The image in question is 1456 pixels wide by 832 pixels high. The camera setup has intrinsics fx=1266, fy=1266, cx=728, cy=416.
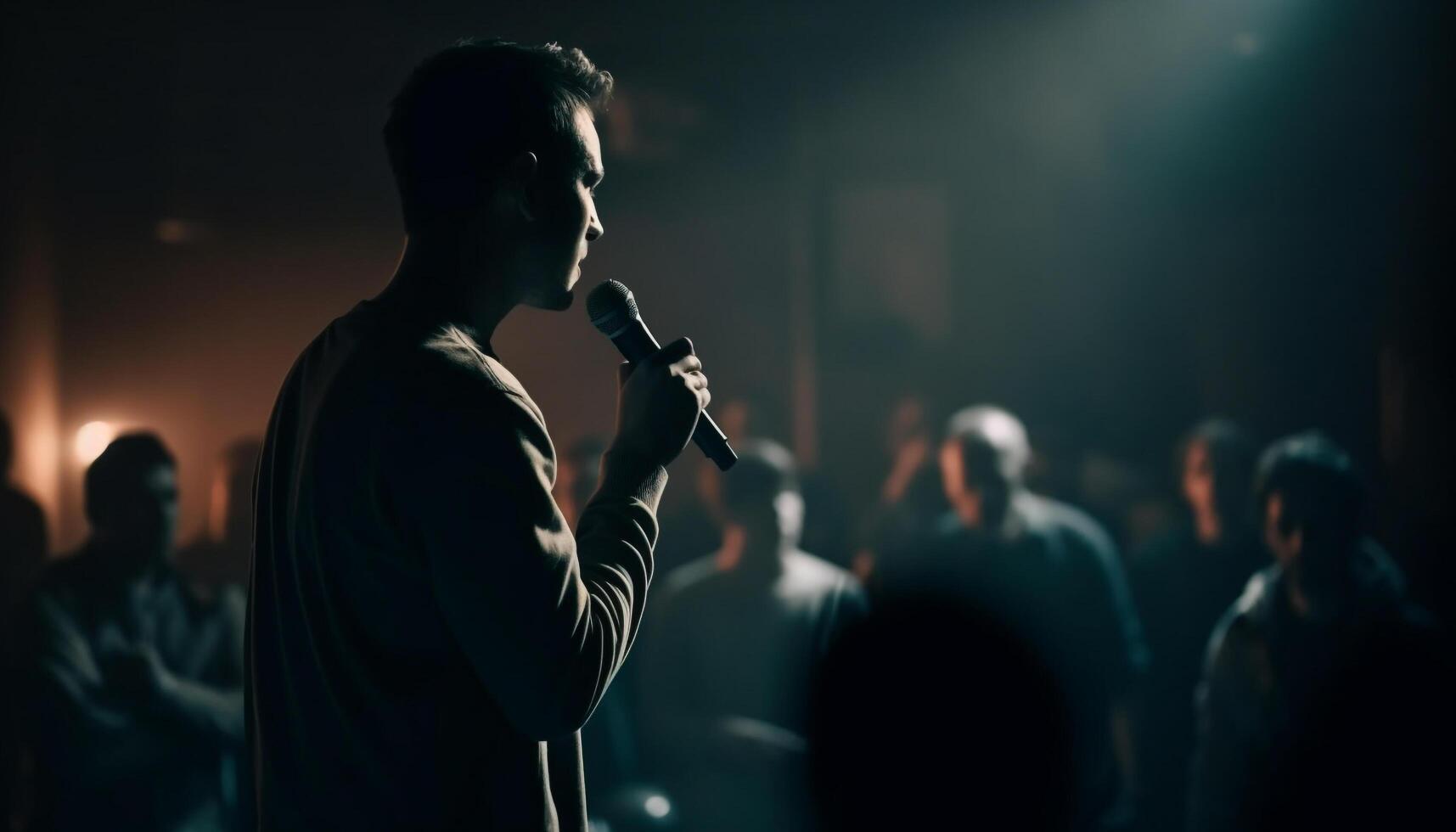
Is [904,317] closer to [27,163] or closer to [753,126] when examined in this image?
[753,126]

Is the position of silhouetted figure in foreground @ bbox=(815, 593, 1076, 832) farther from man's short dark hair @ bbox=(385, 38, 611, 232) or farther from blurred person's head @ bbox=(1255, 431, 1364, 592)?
man's short dark hair @ bbox=(385, 38, 611, 232)

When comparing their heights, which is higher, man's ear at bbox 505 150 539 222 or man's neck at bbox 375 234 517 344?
man's ear at bbox 505 150 539 222

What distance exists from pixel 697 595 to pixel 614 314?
2.26 meters

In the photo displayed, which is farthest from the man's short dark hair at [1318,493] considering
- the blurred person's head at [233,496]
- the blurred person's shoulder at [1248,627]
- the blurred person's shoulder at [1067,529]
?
the blurred person's head at [233,496]

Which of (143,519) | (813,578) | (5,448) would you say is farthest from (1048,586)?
(5,448)

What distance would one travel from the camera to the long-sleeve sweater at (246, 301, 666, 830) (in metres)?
0.93

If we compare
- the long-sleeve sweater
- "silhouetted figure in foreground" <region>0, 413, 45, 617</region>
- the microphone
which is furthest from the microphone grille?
"silhouetted figure in foreground" <region>0, 413, 45, 617</region>

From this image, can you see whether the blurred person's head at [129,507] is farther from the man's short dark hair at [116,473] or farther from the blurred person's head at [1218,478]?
the blurred person's head at [1218,478]

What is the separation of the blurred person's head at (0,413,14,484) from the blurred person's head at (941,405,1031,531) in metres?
2.85

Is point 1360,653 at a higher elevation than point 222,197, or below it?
below

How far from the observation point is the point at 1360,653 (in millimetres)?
2867

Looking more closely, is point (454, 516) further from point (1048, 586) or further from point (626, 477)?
point (1048, 586)

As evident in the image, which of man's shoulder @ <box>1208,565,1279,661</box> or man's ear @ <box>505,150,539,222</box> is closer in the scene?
man's ear @ <box>505,150,539,222</box>

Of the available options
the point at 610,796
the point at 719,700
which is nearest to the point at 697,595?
the point at 719,700
